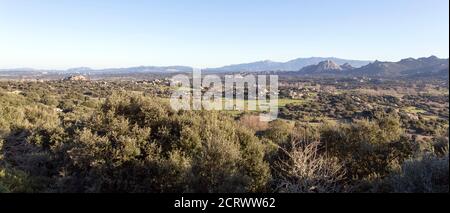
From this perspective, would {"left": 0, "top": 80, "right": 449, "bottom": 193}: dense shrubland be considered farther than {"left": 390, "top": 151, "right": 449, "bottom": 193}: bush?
Yes

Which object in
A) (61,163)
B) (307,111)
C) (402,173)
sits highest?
(402,173)

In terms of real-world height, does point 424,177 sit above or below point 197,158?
above

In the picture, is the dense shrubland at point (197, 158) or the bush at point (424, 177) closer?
the bush at point (424, 177)

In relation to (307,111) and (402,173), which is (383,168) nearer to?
(402,173)

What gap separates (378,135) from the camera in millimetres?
12336

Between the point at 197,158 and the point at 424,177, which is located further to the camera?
the point at 197,158

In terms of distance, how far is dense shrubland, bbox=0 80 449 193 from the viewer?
8492 millimetres

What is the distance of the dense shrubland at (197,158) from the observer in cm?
849

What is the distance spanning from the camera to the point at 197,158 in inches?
373
